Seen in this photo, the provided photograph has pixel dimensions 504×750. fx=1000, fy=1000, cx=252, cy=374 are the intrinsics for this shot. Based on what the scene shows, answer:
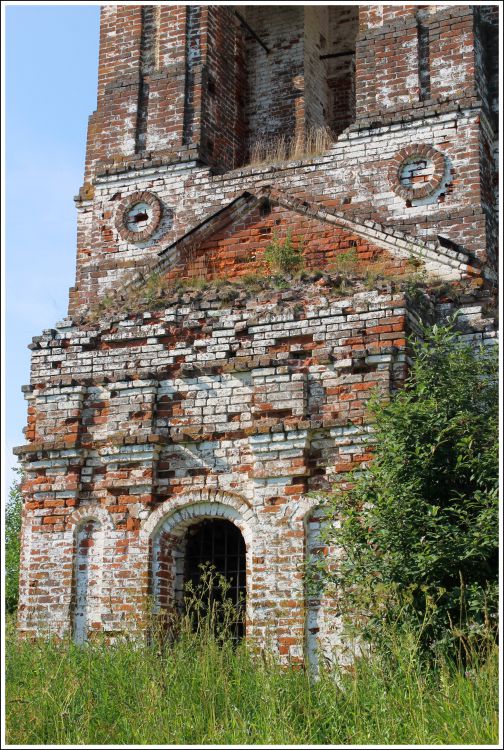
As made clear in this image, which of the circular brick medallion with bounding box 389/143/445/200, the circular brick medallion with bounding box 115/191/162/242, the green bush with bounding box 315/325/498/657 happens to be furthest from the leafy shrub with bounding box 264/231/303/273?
the green bush with bounding box 315/325/498/657

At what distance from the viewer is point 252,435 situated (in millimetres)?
9156

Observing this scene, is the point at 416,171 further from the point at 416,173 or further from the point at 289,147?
the point at 289,147

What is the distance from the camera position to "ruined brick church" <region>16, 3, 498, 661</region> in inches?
353

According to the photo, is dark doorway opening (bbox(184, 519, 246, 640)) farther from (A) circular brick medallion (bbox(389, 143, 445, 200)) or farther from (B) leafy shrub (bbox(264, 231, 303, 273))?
(A) circular brick medallion (bbox(389, 143, 445, 200))

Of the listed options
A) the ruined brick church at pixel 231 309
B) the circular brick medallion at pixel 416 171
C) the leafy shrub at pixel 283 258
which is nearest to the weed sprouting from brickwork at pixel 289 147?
the ruined brick church at pixel 231 309

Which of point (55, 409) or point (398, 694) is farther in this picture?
point (55, 409)

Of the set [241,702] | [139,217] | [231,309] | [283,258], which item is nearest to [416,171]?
[283,258]

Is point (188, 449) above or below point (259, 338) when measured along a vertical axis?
below

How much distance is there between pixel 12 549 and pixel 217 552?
25.8ft

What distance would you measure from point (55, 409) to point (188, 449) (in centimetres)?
153

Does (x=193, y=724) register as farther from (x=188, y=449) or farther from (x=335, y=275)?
(x=335, y=275)

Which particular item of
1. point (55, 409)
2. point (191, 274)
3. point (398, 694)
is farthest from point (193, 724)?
point (191, 274)

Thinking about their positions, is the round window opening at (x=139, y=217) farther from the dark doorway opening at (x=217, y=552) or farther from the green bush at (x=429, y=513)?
the green bush at (x=429, y=513)

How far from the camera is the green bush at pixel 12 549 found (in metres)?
16.0
